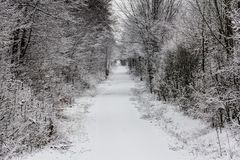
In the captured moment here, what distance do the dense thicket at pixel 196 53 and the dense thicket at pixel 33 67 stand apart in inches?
202

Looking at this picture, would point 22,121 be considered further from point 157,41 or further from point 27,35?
point 157,41

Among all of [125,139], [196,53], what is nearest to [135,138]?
[125,139]

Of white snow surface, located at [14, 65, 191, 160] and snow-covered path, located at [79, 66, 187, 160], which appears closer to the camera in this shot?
white snow surface, located at [14, 65, 191, 160]

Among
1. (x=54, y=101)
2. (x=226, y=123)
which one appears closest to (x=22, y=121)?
(x=54, y=101)

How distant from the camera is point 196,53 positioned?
15.9 meters

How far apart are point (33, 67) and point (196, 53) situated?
8.32 m

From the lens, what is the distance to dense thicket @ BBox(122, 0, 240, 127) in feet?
32.5

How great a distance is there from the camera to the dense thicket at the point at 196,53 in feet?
32.5

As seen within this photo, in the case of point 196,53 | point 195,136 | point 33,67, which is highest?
point 196,53

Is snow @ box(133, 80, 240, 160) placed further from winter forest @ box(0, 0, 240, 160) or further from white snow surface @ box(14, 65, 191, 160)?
white snow surface @ box(14, 65, 191, 160)

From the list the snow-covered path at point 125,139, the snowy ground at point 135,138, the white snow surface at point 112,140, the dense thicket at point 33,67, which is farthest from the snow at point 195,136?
the dense thicket at point 33,67

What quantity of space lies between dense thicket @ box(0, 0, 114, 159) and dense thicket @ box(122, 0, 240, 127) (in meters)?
5.12

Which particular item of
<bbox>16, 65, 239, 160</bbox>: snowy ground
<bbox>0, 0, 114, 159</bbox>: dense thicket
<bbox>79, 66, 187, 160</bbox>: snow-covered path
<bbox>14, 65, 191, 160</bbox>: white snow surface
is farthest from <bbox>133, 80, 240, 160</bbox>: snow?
<bbox>0, 0, 114, 159</bbox>: dense thicket

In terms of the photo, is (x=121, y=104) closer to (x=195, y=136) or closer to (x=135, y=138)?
(x=135, y=138)
